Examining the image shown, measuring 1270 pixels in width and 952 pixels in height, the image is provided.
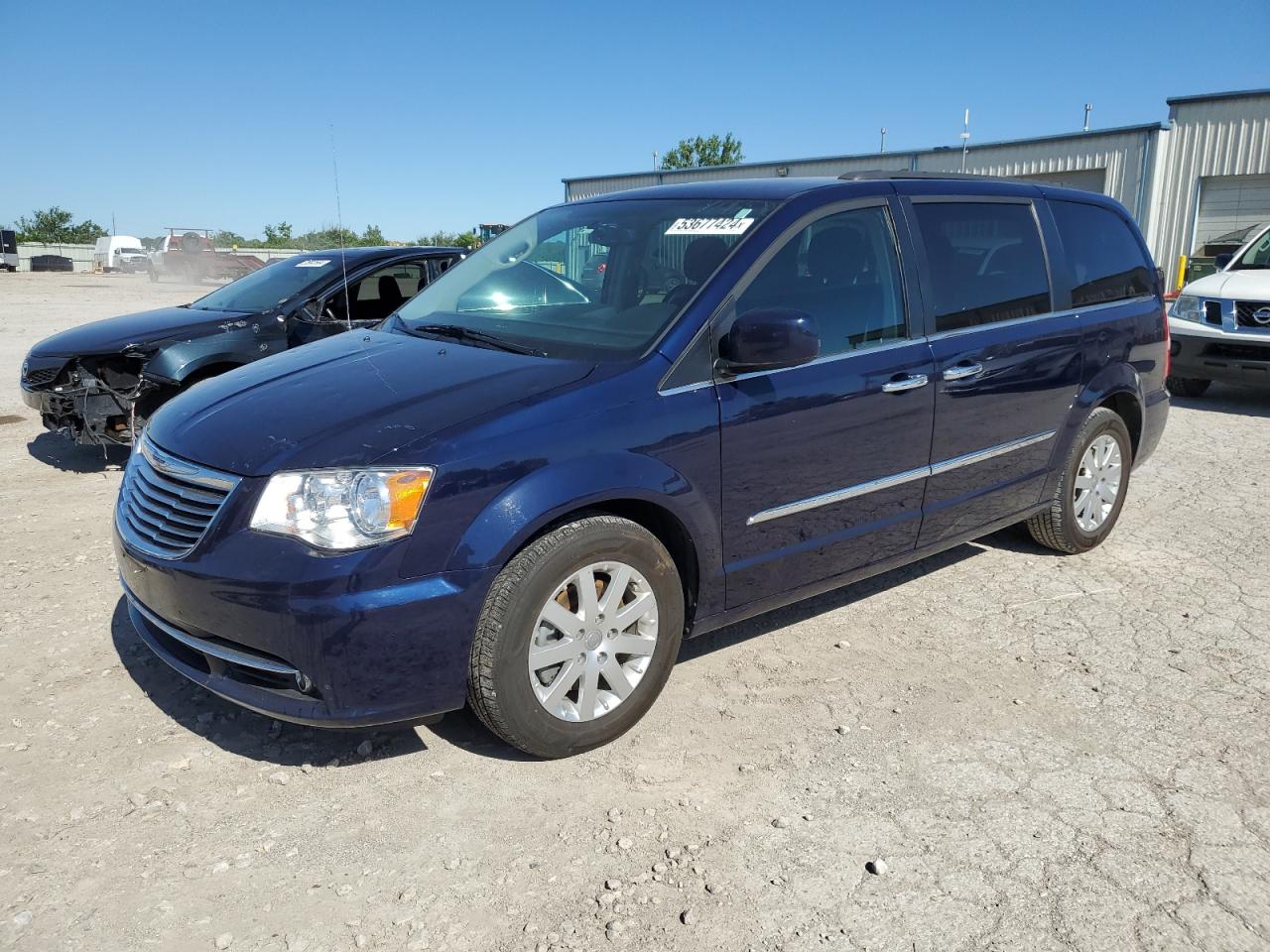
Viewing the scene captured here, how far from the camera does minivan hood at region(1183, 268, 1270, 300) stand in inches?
347

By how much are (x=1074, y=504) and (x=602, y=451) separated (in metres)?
3.15

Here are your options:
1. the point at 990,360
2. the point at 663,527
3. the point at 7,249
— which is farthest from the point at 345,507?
the point at 7,249

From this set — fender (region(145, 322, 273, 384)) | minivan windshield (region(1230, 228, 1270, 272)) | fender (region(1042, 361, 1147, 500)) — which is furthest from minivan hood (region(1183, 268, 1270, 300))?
fender (region(145, 322, 273, 384))

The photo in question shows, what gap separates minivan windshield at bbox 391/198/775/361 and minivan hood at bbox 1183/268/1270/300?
736 centimetres

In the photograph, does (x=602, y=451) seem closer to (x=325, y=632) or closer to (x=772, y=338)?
(x=772, y=338)

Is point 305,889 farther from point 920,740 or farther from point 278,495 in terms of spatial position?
point 920,740

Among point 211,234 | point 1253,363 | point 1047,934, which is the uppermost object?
point 211,234

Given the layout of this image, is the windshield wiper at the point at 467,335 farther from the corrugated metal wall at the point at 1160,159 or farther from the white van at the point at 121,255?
the white van at the point at 121,255

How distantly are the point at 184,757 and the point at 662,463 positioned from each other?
6.06 feet

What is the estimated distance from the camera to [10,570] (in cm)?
481

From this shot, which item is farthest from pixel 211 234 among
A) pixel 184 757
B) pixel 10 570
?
pixel 184 757

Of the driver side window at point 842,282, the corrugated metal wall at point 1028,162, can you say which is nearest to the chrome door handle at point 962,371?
the driver side window at point 842,282

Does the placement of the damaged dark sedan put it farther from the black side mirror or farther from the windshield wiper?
the black side mirror

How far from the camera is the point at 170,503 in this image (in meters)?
3.03
